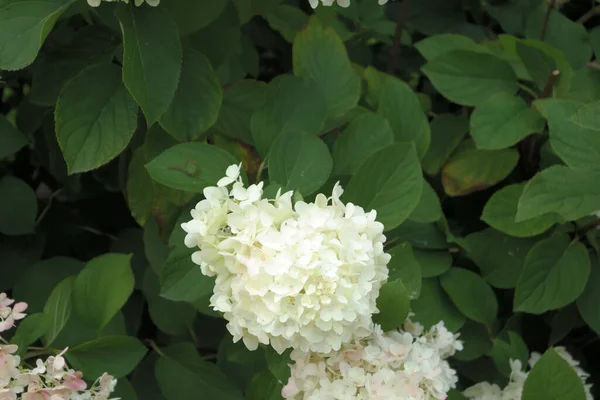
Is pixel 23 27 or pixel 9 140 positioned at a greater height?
pixel 23 27

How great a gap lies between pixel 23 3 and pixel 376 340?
22.1 inches

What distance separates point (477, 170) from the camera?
39.7 inches

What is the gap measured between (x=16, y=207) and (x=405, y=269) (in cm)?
64

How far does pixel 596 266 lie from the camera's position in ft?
3.15

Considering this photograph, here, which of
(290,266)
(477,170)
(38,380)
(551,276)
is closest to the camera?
(290,266)

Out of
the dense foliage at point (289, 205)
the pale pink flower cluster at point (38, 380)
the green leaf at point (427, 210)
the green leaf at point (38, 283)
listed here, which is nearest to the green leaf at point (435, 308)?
the dense foliage at point (289, 205)

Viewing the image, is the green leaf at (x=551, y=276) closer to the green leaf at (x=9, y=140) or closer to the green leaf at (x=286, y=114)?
the green leaf at (x=286, y=114)

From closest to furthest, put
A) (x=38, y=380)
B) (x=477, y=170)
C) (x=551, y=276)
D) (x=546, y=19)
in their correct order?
1. (x=38, y=380)
2. (x=551, y=276)
3. (x=477, y=170)
4. (x=546, y=19)

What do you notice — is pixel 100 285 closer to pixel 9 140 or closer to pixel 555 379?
pixel 9 140

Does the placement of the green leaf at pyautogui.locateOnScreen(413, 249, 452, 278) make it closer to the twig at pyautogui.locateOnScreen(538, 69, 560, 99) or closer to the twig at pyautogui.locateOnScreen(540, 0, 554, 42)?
the twig at pyautogui.locateOnScreen(538, 69, 560, 99)

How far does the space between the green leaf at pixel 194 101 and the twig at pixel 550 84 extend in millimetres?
522

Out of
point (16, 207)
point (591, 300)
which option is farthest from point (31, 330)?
point (591, 300)

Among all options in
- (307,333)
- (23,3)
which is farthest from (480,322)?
(23,3)

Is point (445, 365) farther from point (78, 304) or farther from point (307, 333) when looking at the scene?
point (78, 304)
